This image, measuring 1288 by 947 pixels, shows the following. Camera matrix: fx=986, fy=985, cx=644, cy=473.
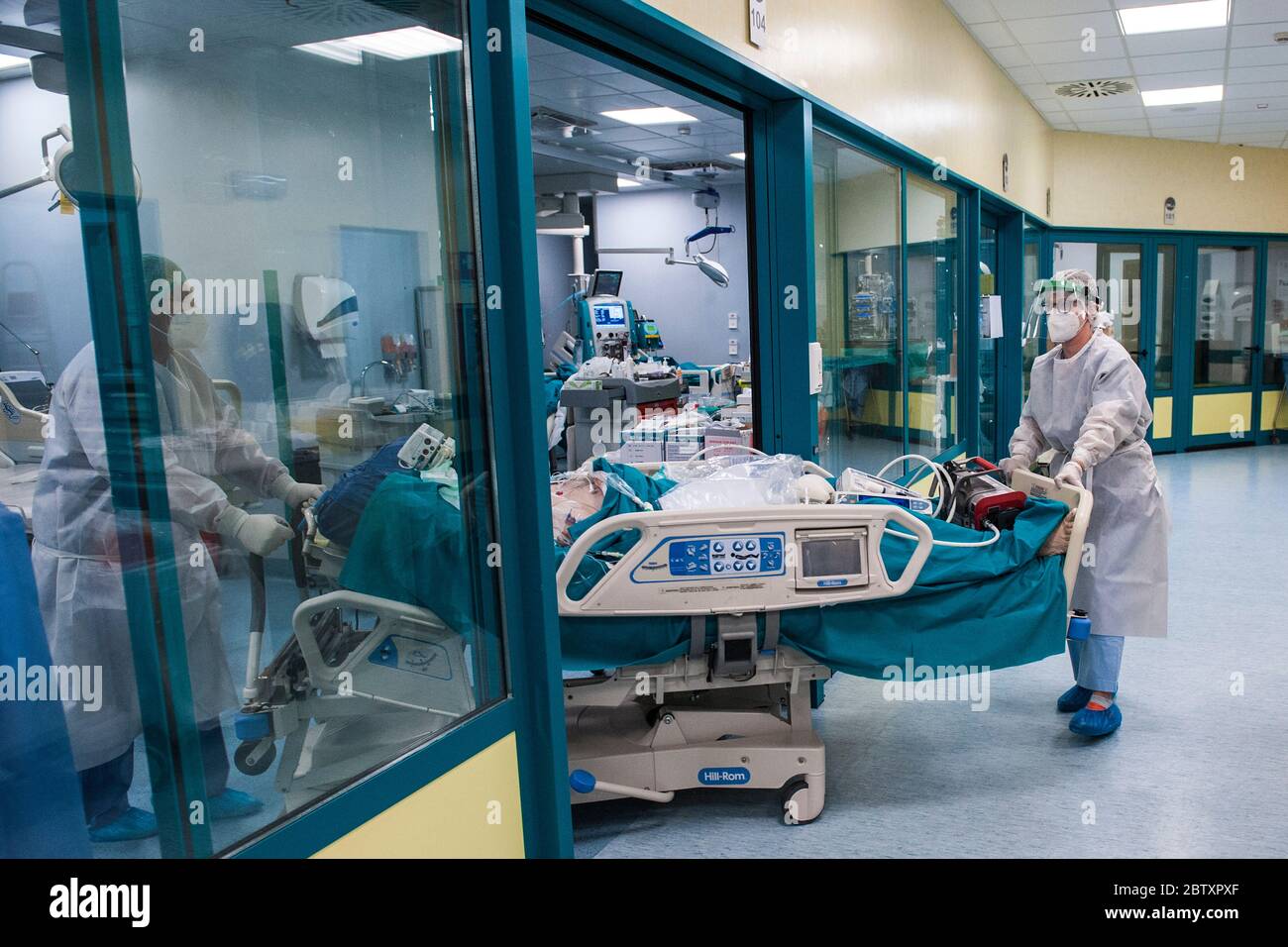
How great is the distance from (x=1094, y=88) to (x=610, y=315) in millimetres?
4228

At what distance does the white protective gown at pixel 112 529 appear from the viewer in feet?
4.82

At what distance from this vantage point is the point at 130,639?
1417mm

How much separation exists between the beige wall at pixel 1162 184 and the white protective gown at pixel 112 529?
31.1 feet

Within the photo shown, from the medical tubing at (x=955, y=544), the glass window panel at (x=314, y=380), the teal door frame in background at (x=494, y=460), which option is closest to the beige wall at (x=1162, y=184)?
the medical tubing at (x=955, y=544)

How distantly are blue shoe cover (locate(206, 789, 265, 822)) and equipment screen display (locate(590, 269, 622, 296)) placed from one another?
800cm

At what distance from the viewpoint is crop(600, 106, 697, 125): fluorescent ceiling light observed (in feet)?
25.9

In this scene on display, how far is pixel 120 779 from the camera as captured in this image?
1687 mm

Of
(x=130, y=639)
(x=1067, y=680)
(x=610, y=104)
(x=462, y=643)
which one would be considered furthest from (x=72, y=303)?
(x=610, y=104)

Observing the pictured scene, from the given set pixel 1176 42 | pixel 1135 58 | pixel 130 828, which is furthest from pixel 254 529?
pixel 1135 58

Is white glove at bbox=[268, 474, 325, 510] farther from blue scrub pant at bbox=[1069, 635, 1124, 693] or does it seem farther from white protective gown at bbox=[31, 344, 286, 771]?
blue scrub pant at bbox=[1069, 635, 1124, 693]

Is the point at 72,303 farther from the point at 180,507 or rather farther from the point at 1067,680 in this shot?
the point at 1067,680

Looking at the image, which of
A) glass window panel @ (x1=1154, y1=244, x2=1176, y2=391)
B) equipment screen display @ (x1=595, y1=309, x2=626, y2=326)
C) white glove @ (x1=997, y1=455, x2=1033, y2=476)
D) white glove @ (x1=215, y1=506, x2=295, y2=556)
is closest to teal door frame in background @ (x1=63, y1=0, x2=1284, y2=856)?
white glove @ (x1=215, y1=506, x2=295, y2=556)

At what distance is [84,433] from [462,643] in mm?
854
